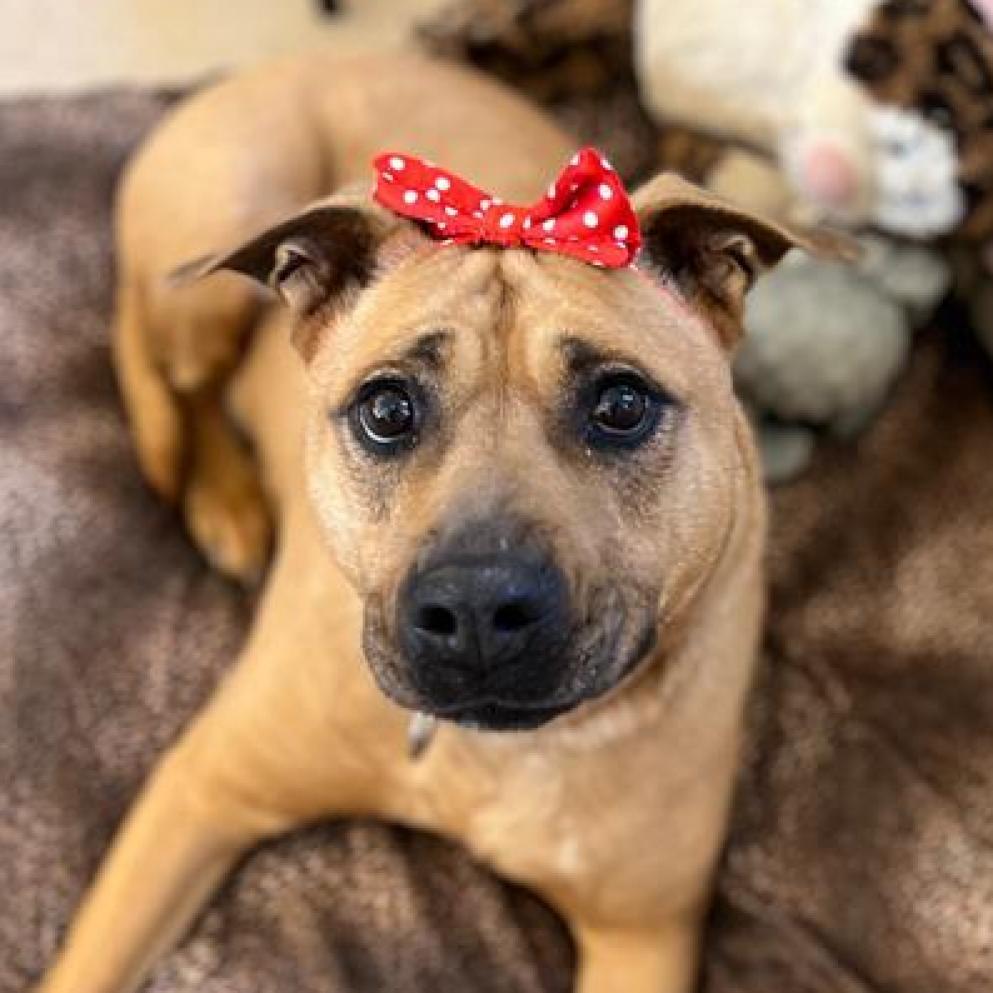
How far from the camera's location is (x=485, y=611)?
1392 mm

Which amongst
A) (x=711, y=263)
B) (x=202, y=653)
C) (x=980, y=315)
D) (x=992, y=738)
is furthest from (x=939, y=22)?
(x=202, y=653)

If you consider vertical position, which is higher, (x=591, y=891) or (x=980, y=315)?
(x=980, y=315)

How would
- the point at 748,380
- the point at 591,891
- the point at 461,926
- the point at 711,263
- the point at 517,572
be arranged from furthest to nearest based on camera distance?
the point at 748,380 → the point at 461,926 → the point at 591,891 → the point at 711,263 → the point at 517,572

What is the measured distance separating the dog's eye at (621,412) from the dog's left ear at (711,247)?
0.18 metres

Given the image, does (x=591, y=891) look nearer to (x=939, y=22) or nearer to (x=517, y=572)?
Answer: (x=517, y=572)

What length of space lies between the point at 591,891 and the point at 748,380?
2.62 ft

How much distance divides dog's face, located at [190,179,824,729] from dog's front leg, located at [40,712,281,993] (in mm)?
526

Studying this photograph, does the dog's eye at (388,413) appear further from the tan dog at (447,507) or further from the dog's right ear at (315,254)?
the dog's right ear at (315,254)

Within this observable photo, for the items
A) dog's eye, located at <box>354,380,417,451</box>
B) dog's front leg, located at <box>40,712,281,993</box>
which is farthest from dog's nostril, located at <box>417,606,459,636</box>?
dog's front leg, located at <box>40,712,281,993</box>

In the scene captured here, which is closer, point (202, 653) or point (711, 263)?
point (711, 263)

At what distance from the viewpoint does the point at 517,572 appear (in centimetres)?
139

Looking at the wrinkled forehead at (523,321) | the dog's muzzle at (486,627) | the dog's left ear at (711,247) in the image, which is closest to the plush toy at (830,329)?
the dog's left ear at (711,247)

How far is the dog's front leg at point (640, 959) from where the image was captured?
194 cm

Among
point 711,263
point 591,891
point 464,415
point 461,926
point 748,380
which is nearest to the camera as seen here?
point 464,415
